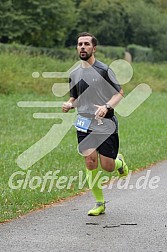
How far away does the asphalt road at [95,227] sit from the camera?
6.68 meters

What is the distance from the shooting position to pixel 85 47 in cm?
797

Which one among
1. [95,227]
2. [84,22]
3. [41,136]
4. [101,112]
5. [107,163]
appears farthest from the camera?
[84,22]

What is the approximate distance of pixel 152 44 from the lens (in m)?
65.7

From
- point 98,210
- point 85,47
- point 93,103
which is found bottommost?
point 98,210

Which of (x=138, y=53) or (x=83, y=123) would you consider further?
(x=138, y=53)

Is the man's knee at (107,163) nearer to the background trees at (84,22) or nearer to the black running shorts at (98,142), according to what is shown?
the black running shorts at (98,142)

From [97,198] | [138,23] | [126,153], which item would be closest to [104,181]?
[97,198]

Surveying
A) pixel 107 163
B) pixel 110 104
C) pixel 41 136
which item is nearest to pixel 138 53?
pixel 41 136

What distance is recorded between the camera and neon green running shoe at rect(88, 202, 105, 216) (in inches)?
324

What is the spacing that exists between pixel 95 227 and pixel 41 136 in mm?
9909

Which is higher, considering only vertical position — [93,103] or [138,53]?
[93,103]

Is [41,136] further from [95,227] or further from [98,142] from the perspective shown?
[95,227]

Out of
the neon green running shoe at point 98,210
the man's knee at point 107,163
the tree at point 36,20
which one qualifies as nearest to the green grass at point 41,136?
the neon green running shoe at point 98,210

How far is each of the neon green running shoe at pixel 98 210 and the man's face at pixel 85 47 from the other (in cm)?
168
